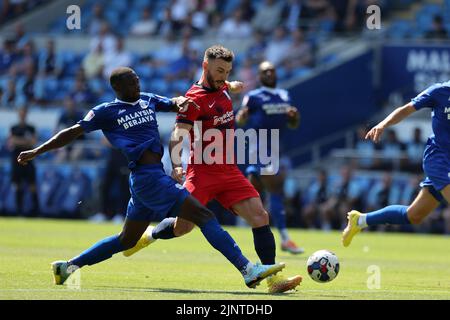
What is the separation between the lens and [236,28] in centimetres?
2798

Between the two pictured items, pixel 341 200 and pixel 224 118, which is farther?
pixel 341 200

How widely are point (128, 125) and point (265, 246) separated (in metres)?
1.73

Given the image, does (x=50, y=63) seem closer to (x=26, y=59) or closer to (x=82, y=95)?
(x=26, y=59)

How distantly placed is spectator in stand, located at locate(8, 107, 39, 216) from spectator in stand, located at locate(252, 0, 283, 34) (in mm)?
6862

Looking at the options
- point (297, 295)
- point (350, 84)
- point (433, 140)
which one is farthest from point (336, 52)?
point (297, 295)

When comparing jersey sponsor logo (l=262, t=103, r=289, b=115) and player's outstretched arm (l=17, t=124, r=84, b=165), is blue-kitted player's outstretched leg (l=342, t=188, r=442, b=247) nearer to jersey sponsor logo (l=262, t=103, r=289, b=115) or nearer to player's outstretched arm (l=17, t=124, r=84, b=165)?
jersey sponsor logo (l=262, t=103, r=289, b=115)

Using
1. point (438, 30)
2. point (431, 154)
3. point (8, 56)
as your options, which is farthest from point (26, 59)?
point (431, 154)

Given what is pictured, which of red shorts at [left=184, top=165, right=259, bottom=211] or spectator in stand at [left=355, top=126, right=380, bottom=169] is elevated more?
spectator in stand at [left=355, top=126, right=380, bottom=169]

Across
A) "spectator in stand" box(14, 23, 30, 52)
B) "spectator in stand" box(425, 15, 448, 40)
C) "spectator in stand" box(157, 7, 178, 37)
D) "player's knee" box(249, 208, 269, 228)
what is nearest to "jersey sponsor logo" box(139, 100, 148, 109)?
"player's knee" box(249, 208, 269, 228)

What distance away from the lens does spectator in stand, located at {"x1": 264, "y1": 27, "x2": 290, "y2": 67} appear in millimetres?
26547

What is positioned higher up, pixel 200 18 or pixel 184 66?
pixel 200 18

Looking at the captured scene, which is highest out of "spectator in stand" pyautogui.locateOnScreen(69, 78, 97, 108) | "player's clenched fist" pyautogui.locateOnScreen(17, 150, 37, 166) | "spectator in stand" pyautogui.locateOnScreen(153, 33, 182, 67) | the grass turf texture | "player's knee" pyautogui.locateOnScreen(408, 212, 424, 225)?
"spectator in stand" pyautogui.locateOnScreen(153, 33, 182, 67)

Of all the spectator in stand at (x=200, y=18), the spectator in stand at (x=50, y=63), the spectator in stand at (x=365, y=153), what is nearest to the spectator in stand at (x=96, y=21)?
the spectator in stand at (x=50, y=63)

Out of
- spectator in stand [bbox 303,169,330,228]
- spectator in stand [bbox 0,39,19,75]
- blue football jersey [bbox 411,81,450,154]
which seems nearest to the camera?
blue football jersey [bbox 411,81,450,154]
